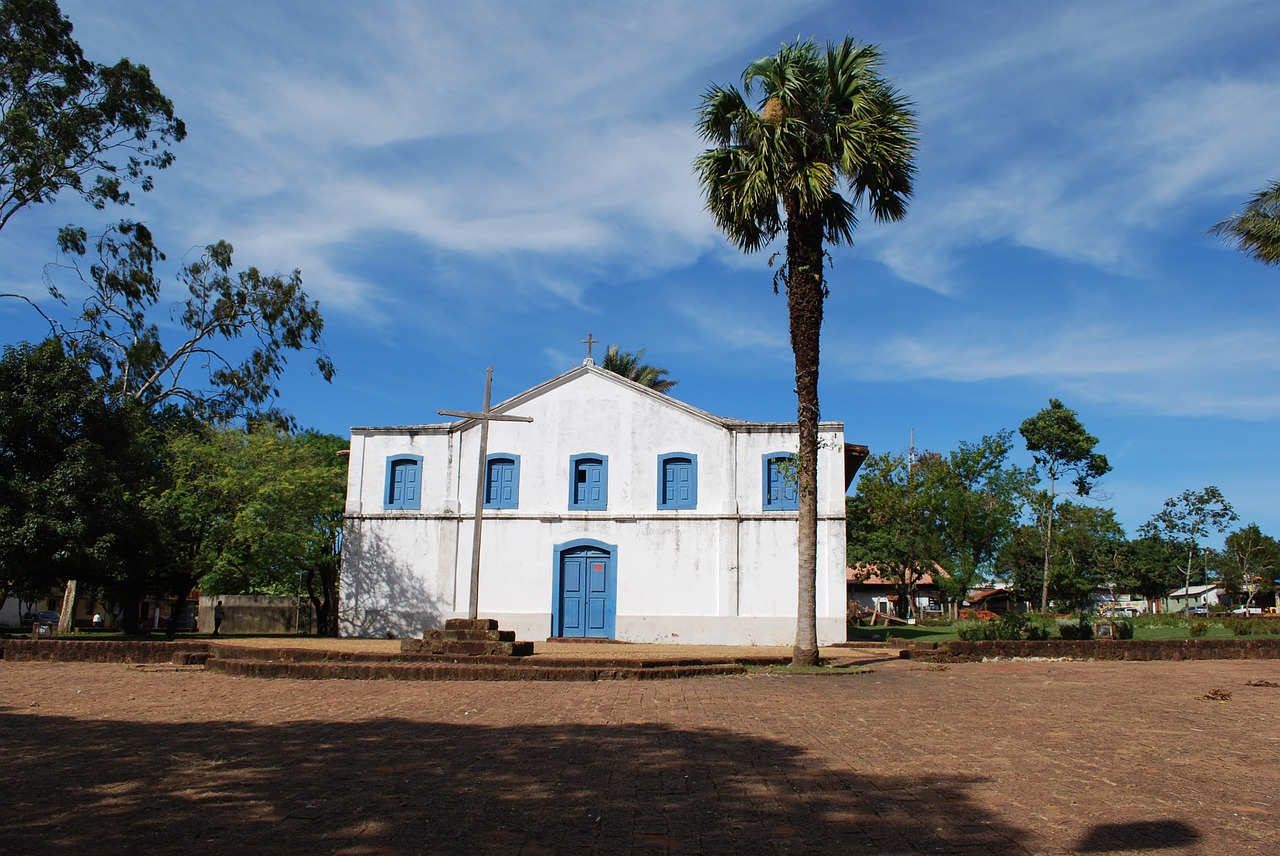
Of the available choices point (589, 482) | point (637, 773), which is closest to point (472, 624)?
point (589, 482)

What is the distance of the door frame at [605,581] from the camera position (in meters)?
23.6

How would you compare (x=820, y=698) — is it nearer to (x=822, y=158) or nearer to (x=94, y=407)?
(x=822, y=158)

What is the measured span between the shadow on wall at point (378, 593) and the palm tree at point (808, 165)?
12480 mm

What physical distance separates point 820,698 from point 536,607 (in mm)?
13975

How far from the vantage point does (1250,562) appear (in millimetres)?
57438

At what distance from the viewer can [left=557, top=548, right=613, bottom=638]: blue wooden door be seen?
23.7 metres

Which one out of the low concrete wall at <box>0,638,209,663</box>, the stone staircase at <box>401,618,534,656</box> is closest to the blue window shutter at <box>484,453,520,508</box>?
the stone staircase at <box>401,618,534,656</box>

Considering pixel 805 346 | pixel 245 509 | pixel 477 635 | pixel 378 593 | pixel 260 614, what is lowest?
pixel 260 614

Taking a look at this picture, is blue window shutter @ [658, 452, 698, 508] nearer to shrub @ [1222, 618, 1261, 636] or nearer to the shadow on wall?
the shadow on wall

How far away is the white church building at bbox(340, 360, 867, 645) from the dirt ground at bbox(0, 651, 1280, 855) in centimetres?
1196

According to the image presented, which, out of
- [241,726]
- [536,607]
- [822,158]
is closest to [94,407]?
[536,607]

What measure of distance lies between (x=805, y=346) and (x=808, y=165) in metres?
3.02

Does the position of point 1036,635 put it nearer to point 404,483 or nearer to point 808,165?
point 808,165

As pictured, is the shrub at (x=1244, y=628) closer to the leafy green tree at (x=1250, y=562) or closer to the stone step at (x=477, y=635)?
the stone step at (x=477, y=635)
